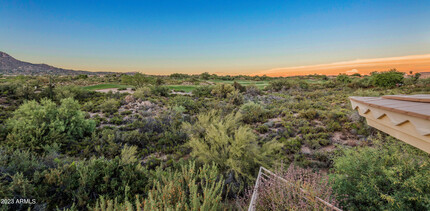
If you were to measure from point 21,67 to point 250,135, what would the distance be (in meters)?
95.0

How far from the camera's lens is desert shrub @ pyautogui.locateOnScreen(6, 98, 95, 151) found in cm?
548

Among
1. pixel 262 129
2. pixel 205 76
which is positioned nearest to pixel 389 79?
pixel 262 129

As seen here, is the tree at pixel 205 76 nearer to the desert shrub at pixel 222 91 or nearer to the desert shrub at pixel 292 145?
the desert shrub at pixel 222 91

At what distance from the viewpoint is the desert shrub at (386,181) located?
2.21m

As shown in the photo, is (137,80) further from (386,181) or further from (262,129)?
(386,181)

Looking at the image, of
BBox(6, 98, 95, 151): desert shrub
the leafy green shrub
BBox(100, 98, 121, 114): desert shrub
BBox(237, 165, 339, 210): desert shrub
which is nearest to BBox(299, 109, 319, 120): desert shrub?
BBox(237, 165, 339, 210): desert shrub

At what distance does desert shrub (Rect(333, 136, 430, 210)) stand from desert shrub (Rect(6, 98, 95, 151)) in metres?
8.33

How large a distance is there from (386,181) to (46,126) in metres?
9.85

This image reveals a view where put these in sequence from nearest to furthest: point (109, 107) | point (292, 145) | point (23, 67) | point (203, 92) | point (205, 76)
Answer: point (292, 145) → point (109, 107) → point (203, 92) → point (205, 76) → point (23, 67)

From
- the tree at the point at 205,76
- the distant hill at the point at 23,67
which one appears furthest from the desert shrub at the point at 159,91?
the distant hill at the point at 23,67

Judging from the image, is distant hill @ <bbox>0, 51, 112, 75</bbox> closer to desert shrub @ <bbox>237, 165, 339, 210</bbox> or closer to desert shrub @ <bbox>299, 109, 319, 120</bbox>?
desert shrub @ <bbox>299, 109, 319, 120</bbox>

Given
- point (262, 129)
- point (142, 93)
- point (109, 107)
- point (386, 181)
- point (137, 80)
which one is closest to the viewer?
point (386, 181)

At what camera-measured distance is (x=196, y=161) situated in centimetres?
484

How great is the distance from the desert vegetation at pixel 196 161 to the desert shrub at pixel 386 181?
2 cm
